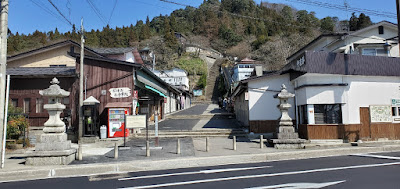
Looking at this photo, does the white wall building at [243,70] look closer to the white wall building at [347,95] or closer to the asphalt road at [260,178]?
the white wall building at [347,95]

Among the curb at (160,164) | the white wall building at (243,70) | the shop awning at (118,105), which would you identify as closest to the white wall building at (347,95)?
the curb at (160,164)

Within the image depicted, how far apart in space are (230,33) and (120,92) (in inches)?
2707

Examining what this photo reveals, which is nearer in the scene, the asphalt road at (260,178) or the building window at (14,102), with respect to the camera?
the asphalt road at (260,178)

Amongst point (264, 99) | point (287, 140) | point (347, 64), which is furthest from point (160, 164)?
point (347, 64)

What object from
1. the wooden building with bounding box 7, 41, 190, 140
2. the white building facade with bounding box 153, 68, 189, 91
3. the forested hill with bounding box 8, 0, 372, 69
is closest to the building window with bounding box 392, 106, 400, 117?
the wooden building with bounding box 7, 41, 190, 140

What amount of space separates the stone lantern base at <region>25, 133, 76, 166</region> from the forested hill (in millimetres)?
42191

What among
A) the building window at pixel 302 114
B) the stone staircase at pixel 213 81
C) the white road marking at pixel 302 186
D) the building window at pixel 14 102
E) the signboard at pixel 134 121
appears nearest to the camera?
the white road marking at pixel 302 186

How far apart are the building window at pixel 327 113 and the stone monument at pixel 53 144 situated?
38.2ft

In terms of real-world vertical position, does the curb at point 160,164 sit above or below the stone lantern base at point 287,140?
below

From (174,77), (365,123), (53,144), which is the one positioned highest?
(174,77)

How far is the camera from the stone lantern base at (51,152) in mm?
8922

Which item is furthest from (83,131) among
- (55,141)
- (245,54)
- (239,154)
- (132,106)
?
(245,54)

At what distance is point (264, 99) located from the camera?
15.7 meters

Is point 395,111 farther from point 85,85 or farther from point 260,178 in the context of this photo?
point 85,85
